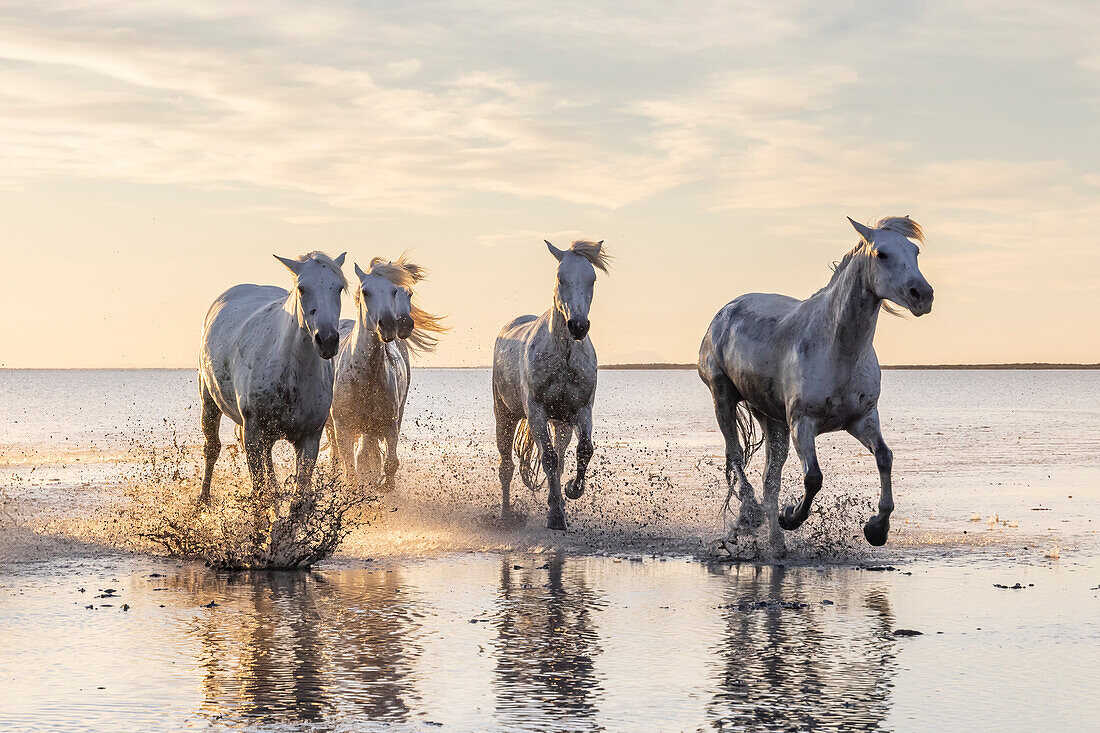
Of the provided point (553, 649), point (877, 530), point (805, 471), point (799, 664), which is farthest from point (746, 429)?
point (799, 664)

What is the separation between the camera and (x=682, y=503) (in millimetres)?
15250

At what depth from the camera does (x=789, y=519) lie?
9828 mm

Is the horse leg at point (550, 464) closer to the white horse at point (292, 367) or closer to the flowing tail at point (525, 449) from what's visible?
the flowing tail at point (525, 449)

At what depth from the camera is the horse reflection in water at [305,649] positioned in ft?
18.7

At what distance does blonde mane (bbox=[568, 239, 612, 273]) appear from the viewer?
37.9ft

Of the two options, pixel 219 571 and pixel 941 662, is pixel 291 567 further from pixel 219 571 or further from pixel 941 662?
pixel 941 662

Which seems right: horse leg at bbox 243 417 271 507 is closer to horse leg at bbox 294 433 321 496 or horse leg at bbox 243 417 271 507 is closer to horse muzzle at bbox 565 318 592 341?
horse leg at bbox 294 433 321 496

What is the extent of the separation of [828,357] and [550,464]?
11.3ft

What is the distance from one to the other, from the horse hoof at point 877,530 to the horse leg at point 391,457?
17.1 feet

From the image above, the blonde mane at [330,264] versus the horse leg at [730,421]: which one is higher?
the blonde mane at [330,264]

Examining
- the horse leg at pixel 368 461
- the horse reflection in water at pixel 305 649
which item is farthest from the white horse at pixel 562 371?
the horse reflection in water at pixel 305 649

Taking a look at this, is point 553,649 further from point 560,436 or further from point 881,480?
point 560,436

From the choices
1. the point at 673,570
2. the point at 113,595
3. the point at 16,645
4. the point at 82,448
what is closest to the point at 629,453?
the point at 82,448

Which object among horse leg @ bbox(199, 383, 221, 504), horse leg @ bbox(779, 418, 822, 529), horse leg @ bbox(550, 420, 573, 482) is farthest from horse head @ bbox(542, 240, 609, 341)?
horse leg @ bbox(199, 383, 221, 504)
